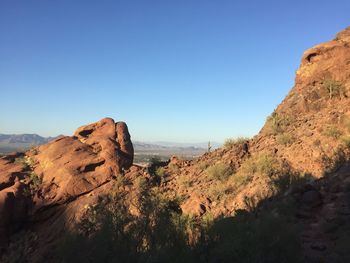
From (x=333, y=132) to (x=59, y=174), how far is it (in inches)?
469

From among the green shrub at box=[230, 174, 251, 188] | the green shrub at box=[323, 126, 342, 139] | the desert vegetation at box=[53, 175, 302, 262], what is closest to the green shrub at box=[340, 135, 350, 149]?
the green shrub at box=[323, 126, 342, 139]

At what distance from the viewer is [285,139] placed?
1675 cm

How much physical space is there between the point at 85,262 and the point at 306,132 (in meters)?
11.1

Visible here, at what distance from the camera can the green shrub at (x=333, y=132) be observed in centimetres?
1500

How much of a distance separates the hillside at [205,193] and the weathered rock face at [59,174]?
2.0 inches

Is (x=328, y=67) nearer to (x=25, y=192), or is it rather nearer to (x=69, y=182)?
(x=69, y=182)

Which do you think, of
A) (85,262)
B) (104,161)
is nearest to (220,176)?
(104,161)

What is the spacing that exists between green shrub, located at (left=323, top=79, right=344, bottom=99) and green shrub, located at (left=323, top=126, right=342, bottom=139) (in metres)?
4.03

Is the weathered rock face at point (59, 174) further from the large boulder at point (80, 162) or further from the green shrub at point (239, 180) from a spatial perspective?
the green shrub at point (239, 180)

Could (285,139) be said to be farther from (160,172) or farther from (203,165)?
(160,172)

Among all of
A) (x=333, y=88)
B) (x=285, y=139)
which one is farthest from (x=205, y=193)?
(x=333, y=88)

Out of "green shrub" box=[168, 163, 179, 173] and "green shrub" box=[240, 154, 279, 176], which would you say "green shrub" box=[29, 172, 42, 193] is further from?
"green shrub" box=[240, 154, 279, 176]

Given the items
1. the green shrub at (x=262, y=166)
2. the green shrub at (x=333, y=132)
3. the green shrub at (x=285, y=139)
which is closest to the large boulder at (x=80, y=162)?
the green shrub at (x=262, y=166)

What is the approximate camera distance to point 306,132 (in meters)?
16.7
